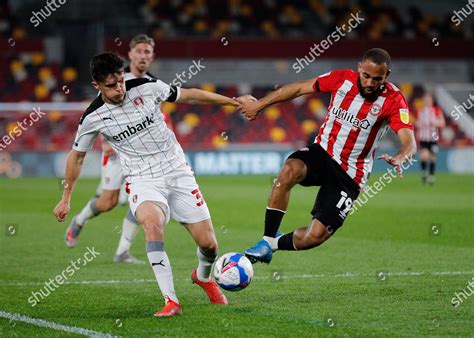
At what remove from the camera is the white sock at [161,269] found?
7352 millimetres

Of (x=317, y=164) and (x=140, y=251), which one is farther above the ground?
(x=317, y=164)

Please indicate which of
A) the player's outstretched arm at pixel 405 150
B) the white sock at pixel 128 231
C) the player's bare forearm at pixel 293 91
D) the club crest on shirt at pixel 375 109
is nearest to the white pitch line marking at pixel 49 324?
the player's outstretched arm at pixel 405 150

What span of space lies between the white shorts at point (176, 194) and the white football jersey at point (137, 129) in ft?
0.23

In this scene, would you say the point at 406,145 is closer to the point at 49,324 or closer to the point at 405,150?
the point at 405,150

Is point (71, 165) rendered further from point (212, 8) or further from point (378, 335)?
point (212, 8)

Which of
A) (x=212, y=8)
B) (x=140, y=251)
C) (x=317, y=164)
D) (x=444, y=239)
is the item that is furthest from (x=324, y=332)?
(x=212, y=8)

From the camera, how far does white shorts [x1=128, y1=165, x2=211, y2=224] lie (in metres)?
7.75

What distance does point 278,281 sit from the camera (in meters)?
9.43

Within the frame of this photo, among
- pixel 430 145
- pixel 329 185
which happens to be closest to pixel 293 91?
pixel 329 185

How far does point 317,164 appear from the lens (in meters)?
8.55

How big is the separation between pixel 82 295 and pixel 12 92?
2624 cm

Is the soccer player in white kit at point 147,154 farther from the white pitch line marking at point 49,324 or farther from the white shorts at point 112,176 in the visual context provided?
the white shorts at point 112,176

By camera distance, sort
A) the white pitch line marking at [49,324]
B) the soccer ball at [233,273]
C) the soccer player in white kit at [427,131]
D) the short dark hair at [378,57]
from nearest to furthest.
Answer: the white pitch line marking at [49,324] → the soccer ball at [233,273] → the short dark hair at [378,57] → the soccer player in white kit at [427,131]

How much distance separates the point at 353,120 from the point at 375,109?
0.78ft
